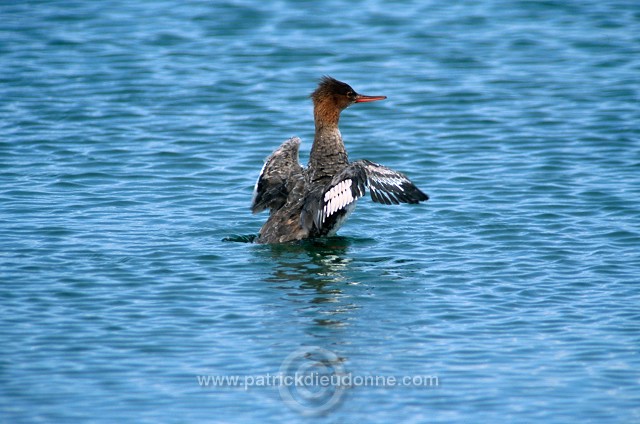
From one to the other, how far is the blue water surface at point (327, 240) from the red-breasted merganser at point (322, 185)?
0.90 ft

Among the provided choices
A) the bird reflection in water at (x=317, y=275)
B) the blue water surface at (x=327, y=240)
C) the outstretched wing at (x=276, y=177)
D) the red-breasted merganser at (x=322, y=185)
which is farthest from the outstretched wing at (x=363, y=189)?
the outstretched wing at (x=276, y=177)

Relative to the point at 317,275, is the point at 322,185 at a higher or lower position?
higher

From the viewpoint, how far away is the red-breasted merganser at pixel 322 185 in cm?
960

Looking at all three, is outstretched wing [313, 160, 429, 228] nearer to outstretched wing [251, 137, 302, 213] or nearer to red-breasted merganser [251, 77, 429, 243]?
red-breasted merganser [251, 77, 429, 243]

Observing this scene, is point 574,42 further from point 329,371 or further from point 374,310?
point 329,371

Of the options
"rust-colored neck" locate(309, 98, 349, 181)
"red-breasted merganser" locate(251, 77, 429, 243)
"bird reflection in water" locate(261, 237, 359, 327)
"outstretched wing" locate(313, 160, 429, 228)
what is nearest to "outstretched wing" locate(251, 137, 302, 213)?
"red-breasted merganser" locate(251, 77, 429, 243)

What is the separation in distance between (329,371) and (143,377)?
1.30 meters

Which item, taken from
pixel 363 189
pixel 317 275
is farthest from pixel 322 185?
pixel 317 275

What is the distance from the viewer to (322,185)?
33.2 feet

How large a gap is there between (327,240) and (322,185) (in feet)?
1.85

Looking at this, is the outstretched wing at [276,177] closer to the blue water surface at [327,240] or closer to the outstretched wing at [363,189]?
the blue water surface at [327,240]

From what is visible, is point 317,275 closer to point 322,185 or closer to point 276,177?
point 322,185

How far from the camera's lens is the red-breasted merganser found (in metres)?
9.60

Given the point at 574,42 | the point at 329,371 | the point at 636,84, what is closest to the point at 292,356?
the point at 329,371
